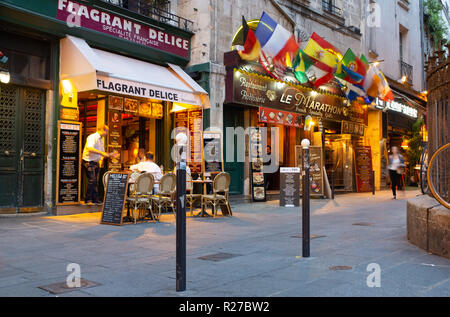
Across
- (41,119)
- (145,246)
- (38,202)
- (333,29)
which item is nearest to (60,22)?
(41,119)

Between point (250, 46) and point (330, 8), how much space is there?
7672mm

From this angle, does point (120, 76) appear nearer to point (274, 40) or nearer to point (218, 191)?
point (218, 191)

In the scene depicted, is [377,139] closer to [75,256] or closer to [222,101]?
[222,101]

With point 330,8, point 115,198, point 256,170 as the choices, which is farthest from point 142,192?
point 330,8

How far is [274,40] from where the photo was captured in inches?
539

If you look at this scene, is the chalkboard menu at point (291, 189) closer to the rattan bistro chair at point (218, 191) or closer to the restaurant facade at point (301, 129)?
the restaurant facade at point (301, 129)

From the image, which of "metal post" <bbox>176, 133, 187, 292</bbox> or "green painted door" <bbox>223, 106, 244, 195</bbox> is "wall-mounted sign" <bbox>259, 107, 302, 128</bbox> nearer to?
"green painted door" <bbox>223, 106, 244, 195</bbox>

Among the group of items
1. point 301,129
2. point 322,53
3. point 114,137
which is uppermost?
point 322,53

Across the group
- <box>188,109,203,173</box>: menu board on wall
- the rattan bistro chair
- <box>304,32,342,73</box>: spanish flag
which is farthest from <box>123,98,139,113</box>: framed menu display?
<box>304,32,342,73</box>: spanish flag

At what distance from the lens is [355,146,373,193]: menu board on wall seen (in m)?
19.3

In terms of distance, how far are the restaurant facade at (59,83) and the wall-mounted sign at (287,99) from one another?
213 centimetres

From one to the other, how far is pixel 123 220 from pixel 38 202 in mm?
2321

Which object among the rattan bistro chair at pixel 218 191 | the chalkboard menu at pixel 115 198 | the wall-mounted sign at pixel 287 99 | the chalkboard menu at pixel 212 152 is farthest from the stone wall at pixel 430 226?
the wall-mounted sign at pixel 287 99

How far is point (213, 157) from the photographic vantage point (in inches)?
500
